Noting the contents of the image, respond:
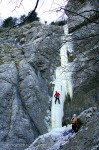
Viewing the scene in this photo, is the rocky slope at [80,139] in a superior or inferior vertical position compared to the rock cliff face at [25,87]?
inferior

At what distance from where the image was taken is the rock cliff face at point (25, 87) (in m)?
22.5

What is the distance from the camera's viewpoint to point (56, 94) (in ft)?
86.6

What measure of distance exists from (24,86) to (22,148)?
5895 mm

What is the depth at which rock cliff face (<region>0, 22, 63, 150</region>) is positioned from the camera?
73.7 ft

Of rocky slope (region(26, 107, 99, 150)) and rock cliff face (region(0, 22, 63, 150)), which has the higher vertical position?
rock cliff face (region(0, 22, 63, 150))

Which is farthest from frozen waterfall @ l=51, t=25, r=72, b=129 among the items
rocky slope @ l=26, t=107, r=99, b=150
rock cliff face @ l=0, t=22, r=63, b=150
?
rocky slope @ l=26, t=107, r=99, b=150

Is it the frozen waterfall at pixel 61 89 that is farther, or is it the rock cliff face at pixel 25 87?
the frozen waterfall at pixel 61 89

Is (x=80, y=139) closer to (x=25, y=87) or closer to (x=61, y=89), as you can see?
(x=25, y=87)

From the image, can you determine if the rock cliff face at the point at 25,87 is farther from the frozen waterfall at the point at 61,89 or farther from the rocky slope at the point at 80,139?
the rocky slope at the point at 80,139

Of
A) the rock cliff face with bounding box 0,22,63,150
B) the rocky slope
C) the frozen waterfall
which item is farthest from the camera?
the frozen waterfall

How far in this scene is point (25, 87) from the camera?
85.3 feet

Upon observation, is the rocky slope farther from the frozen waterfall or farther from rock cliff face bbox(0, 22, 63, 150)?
the frozen waterfall

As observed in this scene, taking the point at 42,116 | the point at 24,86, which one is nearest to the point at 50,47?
the point at 24,86

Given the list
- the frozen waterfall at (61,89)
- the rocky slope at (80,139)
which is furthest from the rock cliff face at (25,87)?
the rocky slope at (80,139)
